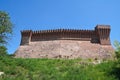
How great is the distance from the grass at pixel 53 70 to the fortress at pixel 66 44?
8929mm

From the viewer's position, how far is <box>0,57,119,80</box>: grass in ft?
60.0

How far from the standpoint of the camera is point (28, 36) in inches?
1379

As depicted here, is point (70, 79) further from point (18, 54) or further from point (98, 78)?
point (18, 54)

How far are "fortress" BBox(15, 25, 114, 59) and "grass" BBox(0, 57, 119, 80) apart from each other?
893 cm

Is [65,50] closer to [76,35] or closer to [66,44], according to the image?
[66,44]

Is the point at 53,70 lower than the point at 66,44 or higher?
lower

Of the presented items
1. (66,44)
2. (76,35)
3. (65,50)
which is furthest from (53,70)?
(76,35)

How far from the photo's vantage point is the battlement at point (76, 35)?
112 ft

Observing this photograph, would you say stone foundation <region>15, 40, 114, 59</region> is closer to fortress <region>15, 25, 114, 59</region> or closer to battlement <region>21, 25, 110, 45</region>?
fortress <region>15, 25, 114, 59</region>

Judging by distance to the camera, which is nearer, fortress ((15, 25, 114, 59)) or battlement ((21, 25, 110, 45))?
fortress ((15, 25, 114, 59))

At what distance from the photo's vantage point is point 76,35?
3438 cm

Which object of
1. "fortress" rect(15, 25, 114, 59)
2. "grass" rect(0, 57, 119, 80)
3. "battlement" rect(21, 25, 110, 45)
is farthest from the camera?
"battlement" rect(21, 25, 110, 45)

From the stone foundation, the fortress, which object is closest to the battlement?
the fortress

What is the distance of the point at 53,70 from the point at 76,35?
14776mm
